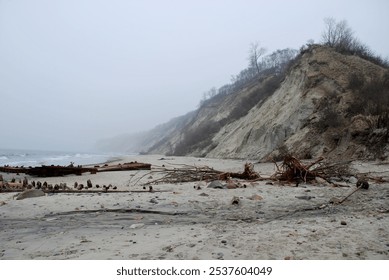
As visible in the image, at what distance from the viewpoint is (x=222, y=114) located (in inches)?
1727

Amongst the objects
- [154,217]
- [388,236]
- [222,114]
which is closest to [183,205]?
[154,217]

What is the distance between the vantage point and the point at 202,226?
3.11m

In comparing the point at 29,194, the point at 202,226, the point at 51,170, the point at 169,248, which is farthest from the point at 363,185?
the point at 51,170

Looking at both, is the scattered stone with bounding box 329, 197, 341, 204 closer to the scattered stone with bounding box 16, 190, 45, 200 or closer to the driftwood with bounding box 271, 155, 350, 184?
the driftwood with bounding box 271, 155, 350, 184

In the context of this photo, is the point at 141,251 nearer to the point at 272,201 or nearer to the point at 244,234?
the point at 244,234

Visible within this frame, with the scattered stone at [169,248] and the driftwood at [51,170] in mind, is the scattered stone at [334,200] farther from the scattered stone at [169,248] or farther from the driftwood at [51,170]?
the driftwood at [51,170]

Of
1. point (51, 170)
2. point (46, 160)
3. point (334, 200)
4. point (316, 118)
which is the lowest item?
point (46, 160)

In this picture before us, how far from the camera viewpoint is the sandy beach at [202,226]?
7.66ft

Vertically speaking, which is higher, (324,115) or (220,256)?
(324,115)

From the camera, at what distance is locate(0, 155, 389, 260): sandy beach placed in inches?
91.9

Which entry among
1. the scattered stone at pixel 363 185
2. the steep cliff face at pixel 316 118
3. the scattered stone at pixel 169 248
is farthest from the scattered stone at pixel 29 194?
the steep cliff face at pixel 316 118

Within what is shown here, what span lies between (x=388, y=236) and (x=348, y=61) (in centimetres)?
1817

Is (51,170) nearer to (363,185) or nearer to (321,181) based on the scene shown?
(321,181)

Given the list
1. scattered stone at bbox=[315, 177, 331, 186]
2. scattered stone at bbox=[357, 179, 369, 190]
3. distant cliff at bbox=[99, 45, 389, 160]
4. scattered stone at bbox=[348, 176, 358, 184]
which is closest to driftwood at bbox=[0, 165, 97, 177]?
scattered stone at bbox=[315, 177, 331, 186]
